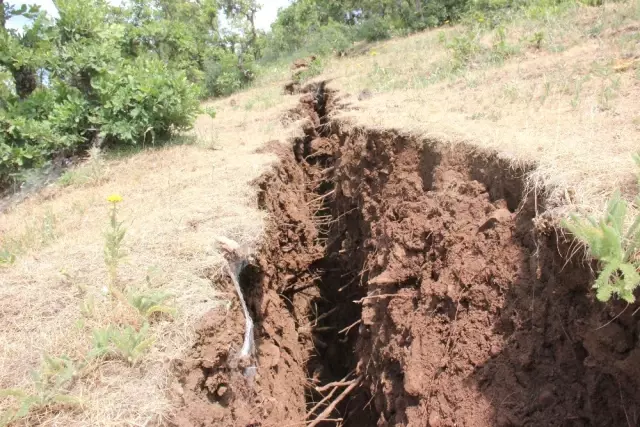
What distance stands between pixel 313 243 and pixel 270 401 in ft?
8.78

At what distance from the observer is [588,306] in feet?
8.56

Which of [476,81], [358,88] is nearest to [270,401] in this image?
[476,81]

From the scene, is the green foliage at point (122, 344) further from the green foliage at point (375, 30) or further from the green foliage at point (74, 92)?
the green foliage at point (375, 30)

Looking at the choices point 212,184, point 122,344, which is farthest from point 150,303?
point 212,184

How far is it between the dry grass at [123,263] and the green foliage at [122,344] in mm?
57

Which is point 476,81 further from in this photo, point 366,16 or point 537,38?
point 366,16

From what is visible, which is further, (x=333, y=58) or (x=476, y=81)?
(x=333, y=58)

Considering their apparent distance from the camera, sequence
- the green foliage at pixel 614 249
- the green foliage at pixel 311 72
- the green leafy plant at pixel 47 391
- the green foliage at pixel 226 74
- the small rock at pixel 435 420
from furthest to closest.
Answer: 1. the green foliage at pixel 226 74
2. the green foliage at pixel 311 72
3. the small rock at pixel 435 420
4. the green leafy plant at pixel 47 391
5. the green foliage at pixel 614 249

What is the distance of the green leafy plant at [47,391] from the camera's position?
102 inches

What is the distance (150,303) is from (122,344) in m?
0.41

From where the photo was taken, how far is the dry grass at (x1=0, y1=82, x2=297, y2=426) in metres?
2.83

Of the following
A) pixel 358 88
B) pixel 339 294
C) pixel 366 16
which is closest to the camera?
pixel 339 294

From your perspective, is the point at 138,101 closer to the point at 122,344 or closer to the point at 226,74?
the point at 122,344

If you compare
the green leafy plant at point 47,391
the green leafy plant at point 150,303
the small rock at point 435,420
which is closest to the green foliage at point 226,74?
the green leafy plant at point 150,303
